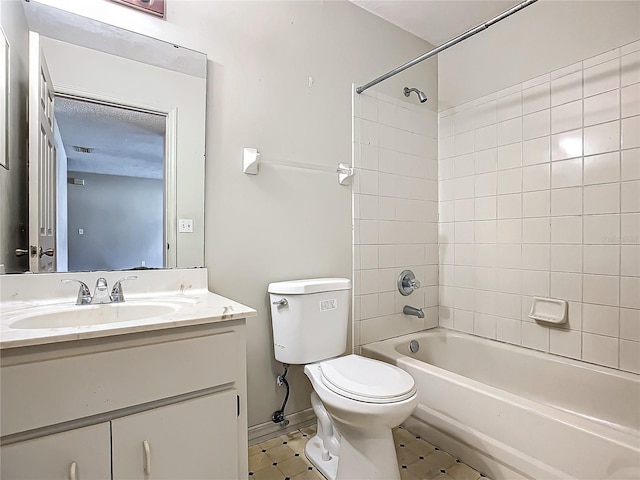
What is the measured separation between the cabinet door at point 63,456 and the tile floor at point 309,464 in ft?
2.56

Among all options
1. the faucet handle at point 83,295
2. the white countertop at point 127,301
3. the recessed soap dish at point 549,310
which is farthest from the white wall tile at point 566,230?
the faucet handle at point 83,295

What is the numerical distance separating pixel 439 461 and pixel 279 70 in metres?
1.98

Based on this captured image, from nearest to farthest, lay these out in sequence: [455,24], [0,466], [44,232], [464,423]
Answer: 1. [0,466]
2. [44,232]
3. [464,423]
4. [455,24]

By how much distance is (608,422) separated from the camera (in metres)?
→ 1.62

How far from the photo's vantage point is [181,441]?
1031mm

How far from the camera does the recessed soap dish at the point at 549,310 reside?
1.86 m

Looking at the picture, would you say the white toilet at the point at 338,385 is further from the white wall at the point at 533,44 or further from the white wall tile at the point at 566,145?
the white wall at the point at 533,44

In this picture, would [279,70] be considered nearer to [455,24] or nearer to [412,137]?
[412,137]

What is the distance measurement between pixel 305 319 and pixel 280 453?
0.64 m

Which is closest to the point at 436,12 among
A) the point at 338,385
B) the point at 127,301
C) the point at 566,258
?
the point at 566,258

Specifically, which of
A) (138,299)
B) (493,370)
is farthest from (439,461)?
(138,299)

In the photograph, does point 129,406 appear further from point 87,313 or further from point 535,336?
point 535,336

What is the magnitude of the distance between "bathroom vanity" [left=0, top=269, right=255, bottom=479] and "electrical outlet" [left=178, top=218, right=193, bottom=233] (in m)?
0.38

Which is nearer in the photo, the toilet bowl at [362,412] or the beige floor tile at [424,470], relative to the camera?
the toilet bowl at [362,412]
